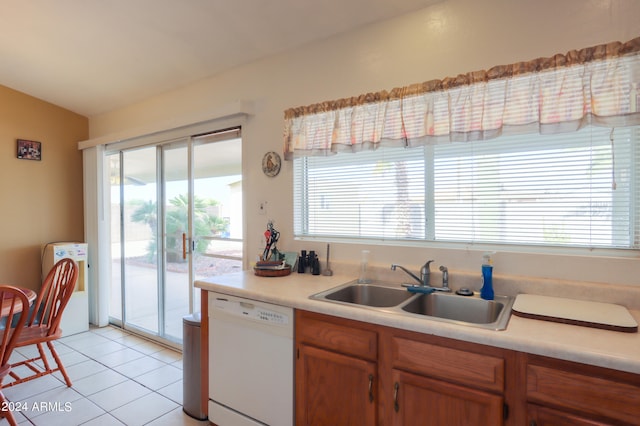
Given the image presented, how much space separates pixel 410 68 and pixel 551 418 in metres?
1.77

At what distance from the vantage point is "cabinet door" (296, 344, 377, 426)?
156cm

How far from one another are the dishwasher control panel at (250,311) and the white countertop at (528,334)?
6cm

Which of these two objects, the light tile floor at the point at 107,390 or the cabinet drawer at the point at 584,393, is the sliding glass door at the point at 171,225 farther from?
the cabinet drawer at the point at 584,393

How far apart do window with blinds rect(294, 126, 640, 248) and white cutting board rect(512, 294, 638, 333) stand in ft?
0.99

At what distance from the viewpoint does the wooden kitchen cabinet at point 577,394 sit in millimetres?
1086

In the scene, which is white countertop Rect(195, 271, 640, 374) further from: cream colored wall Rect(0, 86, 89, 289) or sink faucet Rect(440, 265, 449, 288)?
cream colored wall Rect(0, 86, 89, 289)

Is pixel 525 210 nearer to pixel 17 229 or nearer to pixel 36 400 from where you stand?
pixel 36 400

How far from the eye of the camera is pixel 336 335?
5.40 ft

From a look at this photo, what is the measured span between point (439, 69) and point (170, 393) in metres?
2.76

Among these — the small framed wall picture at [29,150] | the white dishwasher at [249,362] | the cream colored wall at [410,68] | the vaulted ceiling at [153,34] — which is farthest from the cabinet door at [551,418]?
the small framed wall picture at [29,150]

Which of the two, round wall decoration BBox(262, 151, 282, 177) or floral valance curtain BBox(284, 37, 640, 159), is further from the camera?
round wall decoration BBox(262, 151, 282, 177)

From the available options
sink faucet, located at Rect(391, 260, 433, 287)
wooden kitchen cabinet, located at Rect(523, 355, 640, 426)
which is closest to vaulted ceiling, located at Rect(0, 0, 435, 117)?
sink faucet, located at Rect(391, 260, 433, 287)

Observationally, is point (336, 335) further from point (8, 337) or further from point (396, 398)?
point (8, 337)

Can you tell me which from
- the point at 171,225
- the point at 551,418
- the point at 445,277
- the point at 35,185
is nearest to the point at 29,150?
the point at 35,185
